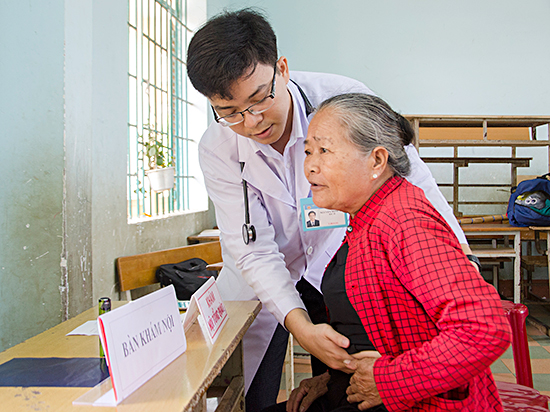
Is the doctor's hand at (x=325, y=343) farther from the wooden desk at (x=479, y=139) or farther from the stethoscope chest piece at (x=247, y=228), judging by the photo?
the wooden desk at (x=479, y=139)

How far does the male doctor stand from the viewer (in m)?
1.10

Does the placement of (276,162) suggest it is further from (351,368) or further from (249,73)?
(351,368)

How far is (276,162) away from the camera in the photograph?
149 centimetres

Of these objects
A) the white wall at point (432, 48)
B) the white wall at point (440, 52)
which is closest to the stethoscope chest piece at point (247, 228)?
the white wall at point (432, 48)

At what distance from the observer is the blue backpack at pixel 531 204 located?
366 cm

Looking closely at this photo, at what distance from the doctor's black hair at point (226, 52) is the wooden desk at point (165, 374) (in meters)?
0.62

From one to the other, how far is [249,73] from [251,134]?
0.20 meters

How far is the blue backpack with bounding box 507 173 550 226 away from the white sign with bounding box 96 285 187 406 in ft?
11.9

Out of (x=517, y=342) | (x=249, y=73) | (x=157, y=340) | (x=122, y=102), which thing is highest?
(x=122, y=102)

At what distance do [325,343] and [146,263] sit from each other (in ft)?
6.80

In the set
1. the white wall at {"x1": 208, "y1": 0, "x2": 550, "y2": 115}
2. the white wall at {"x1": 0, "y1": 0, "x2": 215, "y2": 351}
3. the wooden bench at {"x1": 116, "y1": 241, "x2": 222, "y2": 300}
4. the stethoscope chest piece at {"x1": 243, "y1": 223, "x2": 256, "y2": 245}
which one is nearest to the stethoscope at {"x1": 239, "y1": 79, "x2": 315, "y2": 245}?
the stethoscope chest piece at {"x1": 243, "y1": 223, "x2": 256, "y2": 245}

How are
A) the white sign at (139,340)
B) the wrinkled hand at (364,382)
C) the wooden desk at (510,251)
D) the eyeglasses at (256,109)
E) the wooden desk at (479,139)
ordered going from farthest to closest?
1. the wooden desk at (479,139)
2. the wooden desk at (510,251)
3. the eyeglasses at (256,109)
4. the wrinkled hand at (364,382)
5. the white sign at (139,340)

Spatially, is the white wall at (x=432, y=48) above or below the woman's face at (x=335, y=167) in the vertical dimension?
above

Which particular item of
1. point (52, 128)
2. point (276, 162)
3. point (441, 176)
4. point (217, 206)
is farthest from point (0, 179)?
point (441, 176)
